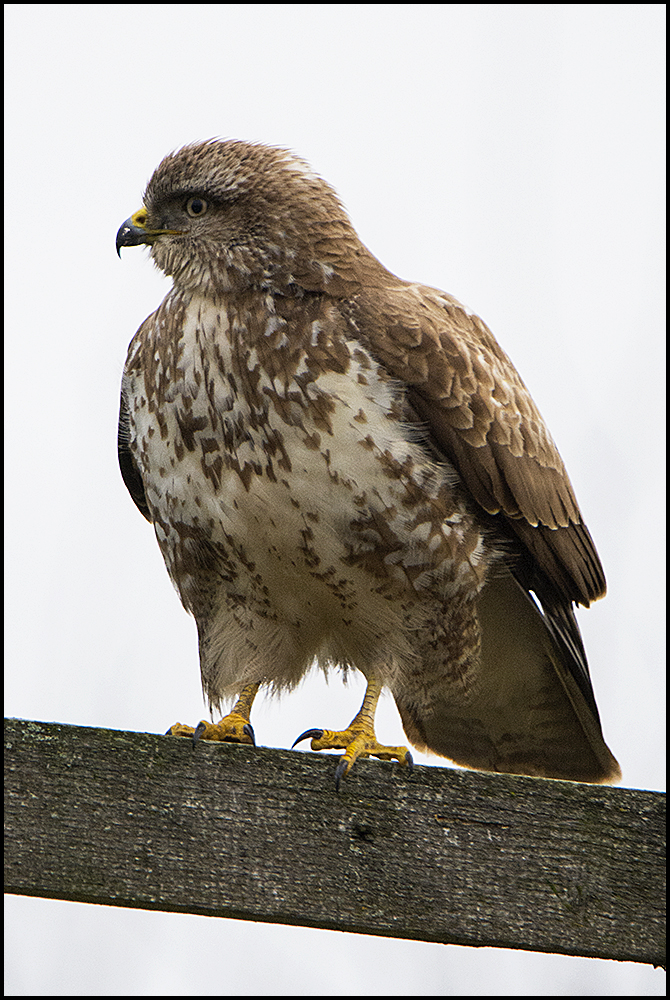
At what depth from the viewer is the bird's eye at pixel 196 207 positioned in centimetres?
367

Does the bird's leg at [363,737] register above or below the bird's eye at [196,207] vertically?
below

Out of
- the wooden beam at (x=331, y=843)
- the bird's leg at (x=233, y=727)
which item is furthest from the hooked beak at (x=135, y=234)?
the wooden beam at (x=331, y=843)

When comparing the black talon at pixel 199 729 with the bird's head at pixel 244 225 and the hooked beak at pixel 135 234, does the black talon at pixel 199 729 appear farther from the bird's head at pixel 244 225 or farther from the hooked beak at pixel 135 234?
the hooked beak at pixel 135 234

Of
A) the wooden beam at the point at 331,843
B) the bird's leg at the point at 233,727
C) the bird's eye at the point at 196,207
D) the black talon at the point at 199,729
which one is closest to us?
the wooden beam at the point at 331,843

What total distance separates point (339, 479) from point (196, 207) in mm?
1152

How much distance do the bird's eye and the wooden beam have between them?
2120 millimetres

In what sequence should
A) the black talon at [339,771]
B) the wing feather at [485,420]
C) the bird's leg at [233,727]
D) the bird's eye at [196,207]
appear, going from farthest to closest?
the bird's eye at [196,207] → the wing feather at [485,420] → the bird's leg at [233,727] → the black talon at [339,771]

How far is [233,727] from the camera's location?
Answer: 331cm

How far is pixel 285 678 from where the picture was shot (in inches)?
142

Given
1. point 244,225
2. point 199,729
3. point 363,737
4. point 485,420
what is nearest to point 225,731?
point 199,729

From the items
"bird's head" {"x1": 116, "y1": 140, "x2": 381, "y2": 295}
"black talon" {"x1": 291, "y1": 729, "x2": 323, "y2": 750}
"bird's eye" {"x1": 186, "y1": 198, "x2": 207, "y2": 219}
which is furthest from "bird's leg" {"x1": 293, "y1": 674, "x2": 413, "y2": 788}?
"bird's eye" {"x1": 186, "y1": 198, "x2": 207, "y2": 219}

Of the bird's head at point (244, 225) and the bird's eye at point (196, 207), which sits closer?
the bird's head at point (244, 225)

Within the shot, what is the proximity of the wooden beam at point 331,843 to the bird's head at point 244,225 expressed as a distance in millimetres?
1685

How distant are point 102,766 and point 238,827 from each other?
245 millimetres
